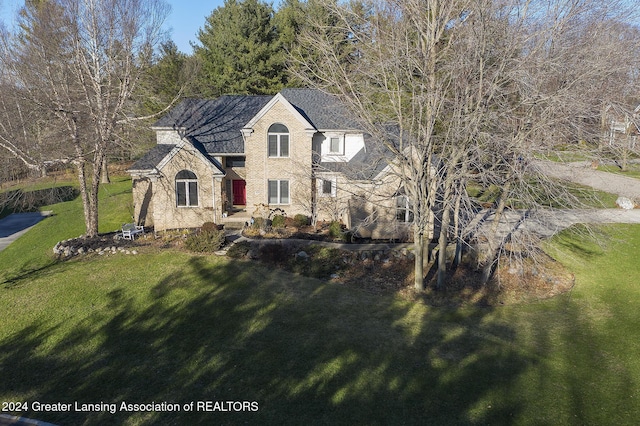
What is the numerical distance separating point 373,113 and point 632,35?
1004 cm

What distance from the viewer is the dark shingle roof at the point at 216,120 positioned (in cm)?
2402

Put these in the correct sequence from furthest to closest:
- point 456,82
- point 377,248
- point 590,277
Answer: point 377,248 < point 590,277 < point 456,82

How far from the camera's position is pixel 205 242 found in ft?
61.0

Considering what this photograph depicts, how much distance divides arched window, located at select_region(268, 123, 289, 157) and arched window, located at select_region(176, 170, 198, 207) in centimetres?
443

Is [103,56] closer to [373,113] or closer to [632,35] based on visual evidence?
[373,113]

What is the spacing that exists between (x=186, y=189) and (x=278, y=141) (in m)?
5.63

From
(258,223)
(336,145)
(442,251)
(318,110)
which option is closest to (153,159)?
(258,223)

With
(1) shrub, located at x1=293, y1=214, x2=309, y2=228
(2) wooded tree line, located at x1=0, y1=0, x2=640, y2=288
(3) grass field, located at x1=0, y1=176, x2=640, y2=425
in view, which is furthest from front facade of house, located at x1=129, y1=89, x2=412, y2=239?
(3) grass field, located at x1=0, y1=176, x2=640, y2=425

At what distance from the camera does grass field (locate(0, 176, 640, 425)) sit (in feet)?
31.8

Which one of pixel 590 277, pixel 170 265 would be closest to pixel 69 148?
pixel 170 265

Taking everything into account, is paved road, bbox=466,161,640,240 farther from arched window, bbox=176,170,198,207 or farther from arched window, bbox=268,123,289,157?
arched window, bbox=176,170,198,207

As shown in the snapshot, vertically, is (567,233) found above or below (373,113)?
below

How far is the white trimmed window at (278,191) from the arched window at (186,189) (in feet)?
13.5

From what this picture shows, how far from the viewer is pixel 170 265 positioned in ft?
58.0
